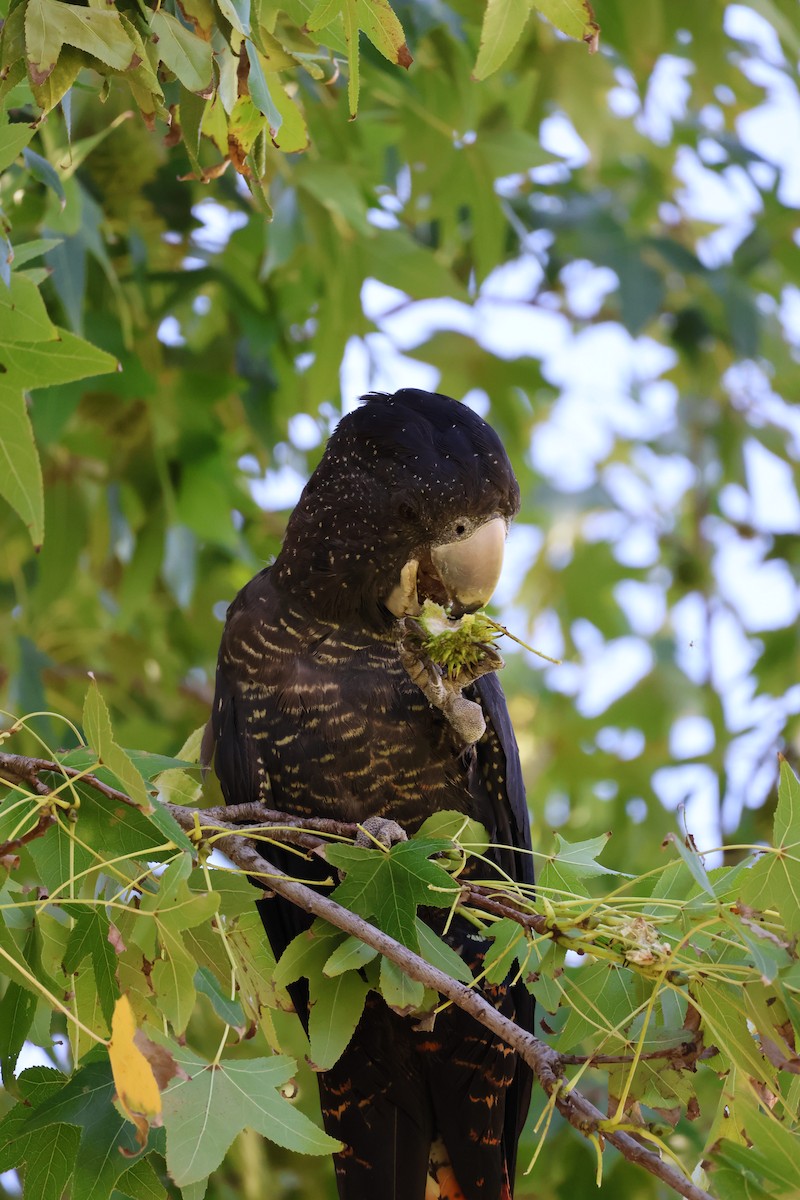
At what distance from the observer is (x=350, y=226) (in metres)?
3.61

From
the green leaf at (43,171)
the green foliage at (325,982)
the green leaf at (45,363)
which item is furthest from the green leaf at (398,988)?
the green leaf at (43,171)

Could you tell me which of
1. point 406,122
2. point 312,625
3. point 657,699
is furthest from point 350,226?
point 657,699

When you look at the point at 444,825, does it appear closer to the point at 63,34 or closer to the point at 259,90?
the point at 259,90

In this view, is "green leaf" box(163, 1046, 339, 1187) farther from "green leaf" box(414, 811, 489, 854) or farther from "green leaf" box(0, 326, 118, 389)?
"green leaf" box(0, 326, 118, 389)

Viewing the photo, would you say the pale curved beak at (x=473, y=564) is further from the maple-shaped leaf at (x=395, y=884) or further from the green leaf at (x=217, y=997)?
the green leaf at (x=217, y=997)

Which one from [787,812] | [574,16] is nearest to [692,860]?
[787,812]

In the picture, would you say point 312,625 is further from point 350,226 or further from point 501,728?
point 350,226

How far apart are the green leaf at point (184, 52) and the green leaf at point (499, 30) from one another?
1.47ft

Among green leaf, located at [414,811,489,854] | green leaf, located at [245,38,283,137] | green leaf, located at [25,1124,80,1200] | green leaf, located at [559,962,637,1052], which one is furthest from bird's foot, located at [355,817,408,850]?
green leaf, located at [245,38,283,137]

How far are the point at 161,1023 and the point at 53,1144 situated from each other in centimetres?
30

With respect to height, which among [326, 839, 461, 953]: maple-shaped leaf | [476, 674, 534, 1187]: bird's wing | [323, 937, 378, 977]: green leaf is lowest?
[476, 674, 534, 1187]: bird's wing

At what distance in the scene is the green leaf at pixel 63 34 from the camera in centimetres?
166

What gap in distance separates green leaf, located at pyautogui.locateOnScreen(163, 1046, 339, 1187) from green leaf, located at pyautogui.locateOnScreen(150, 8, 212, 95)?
4.30 ft

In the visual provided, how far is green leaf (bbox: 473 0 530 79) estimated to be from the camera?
198cm
